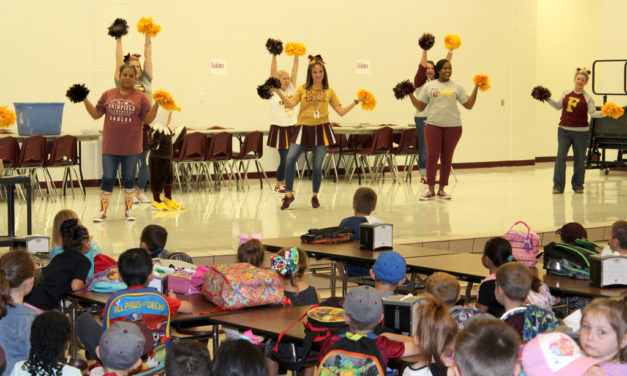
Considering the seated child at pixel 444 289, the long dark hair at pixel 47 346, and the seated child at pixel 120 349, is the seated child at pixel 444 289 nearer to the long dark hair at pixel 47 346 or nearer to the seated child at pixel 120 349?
the seated child at pixel 120 349

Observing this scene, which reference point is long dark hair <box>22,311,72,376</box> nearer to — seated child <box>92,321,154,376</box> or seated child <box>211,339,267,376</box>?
seated child <box>92,321,154,376</box>

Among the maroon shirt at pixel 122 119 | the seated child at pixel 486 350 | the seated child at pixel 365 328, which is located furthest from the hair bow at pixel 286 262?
the maroon shirt at pixel 122 119

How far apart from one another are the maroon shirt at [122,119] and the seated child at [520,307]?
4.96 meters

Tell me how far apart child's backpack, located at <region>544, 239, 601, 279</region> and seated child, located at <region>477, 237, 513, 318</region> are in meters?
0.26

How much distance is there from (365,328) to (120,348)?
91 cm

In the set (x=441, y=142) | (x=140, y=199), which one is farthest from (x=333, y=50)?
(x=140, y=199)

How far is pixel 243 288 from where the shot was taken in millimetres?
3916

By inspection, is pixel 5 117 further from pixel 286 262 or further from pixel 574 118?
pixel 574 118

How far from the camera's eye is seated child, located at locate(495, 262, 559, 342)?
10.9 ft

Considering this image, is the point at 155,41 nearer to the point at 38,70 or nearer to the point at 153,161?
the point at 38,70

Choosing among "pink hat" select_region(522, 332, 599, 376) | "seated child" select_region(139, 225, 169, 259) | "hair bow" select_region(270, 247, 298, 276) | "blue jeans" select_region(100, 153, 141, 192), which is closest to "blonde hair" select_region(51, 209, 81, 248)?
"seated child" select_region(139, 225, 169, 259)

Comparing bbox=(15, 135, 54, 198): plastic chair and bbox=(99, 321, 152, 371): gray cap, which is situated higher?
bbox=(15, 135, 54, 198): plastic chair

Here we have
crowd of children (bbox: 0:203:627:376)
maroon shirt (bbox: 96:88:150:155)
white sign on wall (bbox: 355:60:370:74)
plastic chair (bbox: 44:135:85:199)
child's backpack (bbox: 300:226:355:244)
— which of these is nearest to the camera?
crowd of children (bbox: 0:203:627:376)

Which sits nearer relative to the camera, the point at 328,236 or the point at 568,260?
the point at 568,260
